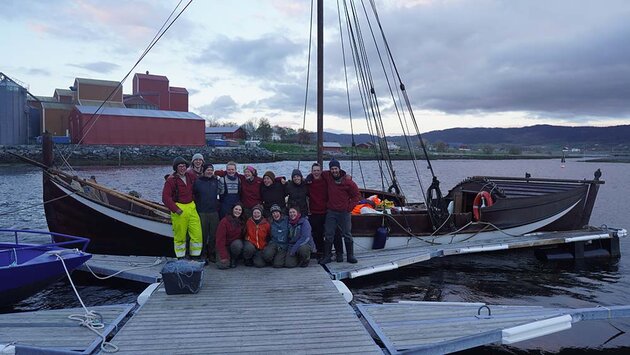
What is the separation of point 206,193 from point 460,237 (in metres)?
6.66

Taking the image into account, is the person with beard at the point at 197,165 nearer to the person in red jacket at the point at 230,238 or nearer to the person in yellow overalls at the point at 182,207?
the person in yellow overalls at the point at 182,207

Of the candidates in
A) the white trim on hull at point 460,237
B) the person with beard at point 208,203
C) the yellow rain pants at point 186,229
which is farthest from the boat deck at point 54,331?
the white trim on hull at point 460,237

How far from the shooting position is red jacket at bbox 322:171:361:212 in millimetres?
8711

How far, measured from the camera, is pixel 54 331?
18.7ft

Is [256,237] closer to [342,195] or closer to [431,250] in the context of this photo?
[342,195]

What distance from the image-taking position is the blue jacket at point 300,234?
845 cm

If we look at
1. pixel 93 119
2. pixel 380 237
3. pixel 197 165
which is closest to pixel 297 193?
pixel 197 165

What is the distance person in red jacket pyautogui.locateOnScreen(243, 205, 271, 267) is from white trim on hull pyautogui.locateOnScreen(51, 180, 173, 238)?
223 centimetres

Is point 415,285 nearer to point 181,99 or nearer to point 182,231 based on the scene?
point 182,231

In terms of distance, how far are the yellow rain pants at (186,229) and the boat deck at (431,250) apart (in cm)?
246

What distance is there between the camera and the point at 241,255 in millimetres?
8727

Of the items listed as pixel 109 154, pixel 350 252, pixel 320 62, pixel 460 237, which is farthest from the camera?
pixel 109 154

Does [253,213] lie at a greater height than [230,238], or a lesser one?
greater

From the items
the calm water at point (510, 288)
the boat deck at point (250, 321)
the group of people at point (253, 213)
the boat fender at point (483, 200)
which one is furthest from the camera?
the boat fender at point (483, 200)
